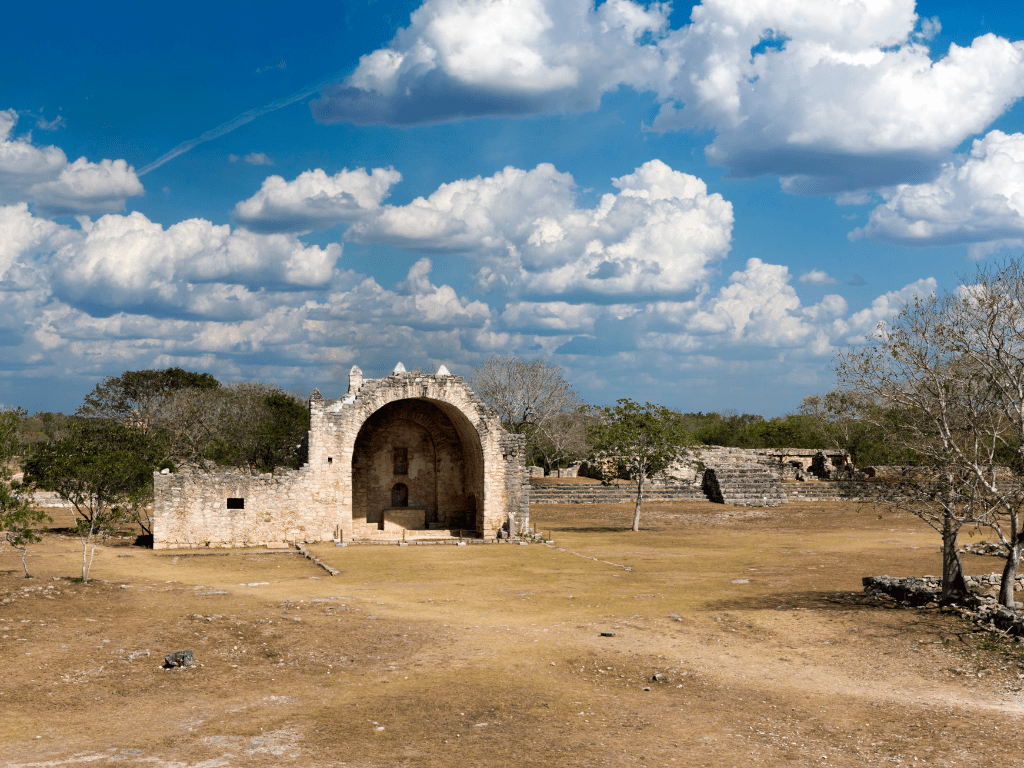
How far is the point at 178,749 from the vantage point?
7.88 m

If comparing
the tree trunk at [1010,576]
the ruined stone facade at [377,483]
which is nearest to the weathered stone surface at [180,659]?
the tree trunk at [1010,576]

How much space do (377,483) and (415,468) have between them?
1476 mm

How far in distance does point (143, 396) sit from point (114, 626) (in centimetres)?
4143

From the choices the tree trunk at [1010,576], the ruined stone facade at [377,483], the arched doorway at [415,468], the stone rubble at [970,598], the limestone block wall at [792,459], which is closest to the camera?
Result: the stone rubble at [970,598]

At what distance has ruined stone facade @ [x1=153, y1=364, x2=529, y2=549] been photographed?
2300 centimetres

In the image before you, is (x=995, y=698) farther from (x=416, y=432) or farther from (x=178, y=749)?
(x=416, y=432)

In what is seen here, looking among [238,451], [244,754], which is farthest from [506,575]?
[238,451]

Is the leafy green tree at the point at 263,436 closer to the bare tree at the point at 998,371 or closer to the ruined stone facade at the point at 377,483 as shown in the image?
the ruined stone facade at the point at 377,483

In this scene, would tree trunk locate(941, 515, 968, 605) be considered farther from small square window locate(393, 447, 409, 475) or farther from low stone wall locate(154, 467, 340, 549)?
small square window locate(393, 447, 409, 475)

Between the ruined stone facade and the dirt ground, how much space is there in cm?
435

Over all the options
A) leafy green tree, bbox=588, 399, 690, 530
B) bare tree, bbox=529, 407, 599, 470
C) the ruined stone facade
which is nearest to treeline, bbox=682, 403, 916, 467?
bare tree, bbox=529, 407, 599, 470

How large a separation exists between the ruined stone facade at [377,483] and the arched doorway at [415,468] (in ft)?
0.12

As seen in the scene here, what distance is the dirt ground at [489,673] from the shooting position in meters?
8.09

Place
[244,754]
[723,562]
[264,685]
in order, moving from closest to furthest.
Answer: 1. [244,754]
2. [264,685]
3. [723,562]
